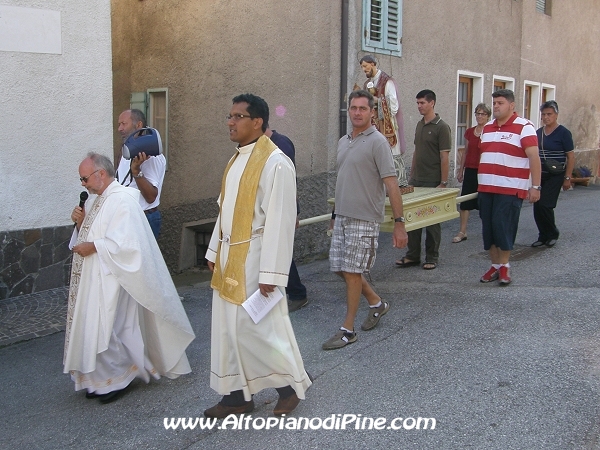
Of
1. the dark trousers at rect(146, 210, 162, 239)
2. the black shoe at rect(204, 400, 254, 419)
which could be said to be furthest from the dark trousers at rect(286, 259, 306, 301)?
the black shoe at rect(204, 400, 254, 419)

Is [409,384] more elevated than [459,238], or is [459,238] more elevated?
[459,238]

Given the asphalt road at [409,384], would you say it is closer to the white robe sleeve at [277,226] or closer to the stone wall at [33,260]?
the white robe sleeve at [277,226]

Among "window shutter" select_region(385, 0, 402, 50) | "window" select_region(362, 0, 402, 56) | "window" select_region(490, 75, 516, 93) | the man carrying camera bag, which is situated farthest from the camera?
"window" select_region(490, 75, 516, 93)

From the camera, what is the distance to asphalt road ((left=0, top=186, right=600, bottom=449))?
3.76 m

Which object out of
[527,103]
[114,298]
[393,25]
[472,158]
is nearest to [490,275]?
[472,158]

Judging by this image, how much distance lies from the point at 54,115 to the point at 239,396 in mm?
4246

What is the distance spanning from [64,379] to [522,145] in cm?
436

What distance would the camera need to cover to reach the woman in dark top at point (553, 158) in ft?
26.3

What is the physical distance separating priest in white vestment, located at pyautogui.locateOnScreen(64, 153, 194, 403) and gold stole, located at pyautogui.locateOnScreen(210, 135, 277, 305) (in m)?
0.81

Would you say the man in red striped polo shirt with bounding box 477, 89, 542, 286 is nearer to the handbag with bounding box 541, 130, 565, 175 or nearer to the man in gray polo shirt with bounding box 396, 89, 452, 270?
the man in gray polo shirt with bounding box 396, 89, 452, 270

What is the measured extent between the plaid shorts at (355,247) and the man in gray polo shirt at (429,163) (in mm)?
2273

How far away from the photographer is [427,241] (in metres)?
7.50

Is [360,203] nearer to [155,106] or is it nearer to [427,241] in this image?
[427,241]

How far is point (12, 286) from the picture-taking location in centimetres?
674
